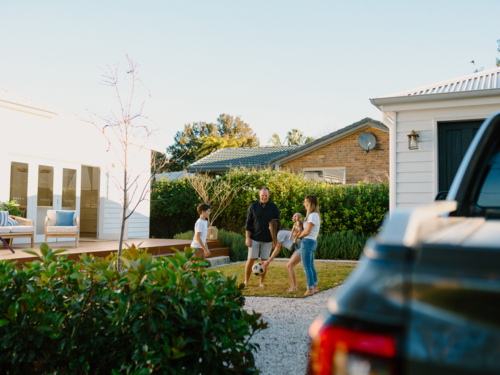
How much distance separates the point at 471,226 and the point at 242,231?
1434cm

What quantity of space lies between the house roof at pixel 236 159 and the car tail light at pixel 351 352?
20333 mm

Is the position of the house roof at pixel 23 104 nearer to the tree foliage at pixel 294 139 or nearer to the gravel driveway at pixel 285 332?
the gravel driveway at pixel 285 332

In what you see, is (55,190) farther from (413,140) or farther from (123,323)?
(123,323)

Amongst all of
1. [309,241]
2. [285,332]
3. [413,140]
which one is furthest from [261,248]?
[413,140]

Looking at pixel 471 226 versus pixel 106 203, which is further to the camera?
pixel 106 203

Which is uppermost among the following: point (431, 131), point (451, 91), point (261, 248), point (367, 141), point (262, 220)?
point (367, 141)

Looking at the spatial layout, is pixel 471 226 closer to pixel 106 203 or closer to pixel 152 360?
pixel 152 360

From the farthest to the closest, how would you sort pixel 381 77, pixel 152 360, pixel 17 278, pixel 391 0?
pixel 381 77
pixel 391 0
pixel 17 278
pixel 152 360

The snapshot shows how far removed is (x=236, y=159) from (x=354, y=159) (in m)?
7.46

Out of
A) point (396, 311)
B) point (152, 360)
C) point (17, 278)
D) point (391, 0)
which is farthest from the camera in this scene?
point (391, 0)

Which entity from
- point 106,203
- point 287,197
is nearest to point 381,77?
point 287,197

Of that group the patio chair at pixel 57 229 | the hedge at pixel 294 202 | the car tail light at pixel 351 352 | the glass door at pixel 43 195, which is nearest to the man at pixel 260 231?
the hedge at pixel 294 202

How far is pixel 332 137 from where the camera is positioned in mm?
19500

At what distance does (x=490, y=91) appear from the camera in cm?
640
